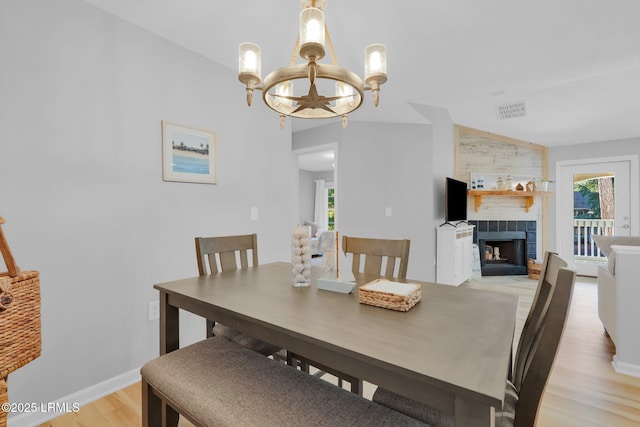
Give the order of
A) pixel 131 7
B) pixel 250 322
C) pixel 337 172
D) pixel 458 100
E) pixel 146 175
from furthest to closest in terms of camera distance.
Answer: pixel 337 172 → pixel 458 100 → pixel 146 175 → pixel 131 7 → pixel 250 322

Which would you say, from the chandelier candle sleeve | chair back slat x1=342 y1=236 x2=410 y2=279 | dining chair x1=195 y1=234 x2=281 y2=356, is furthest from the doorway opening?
the chandelier candle sleeve

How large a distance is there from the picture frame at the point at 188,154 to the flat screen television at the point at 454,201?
3066mm

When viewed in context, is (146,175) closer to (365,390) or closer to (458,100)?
(365,390)

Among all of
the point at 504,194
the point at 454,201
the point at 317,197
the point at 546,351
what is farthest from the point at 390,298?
the point at 317,197

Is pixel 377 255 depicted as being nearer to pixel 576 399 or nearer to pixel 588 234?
pixel 576 399

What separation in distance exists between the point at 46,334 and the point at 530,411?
7.15 ft

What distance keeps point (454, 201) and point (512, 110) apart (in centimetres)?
131

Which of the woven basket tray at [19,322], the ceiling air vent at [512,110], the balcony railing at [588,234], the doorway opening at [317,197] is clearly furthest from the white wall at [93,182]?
the doorway opening at [317,197]

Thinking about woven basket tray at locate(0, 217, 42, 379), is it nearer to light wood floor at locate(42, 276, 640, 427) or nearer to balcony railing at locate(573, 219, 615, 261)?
light wood floor at locate(42, 276, 640, 427)

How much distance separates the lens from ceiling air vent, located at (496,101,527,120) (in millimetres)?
3701

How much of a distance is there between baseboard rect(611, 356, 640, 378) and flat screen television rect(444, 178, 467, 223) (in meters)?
2.28

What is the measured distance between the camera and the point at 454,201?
168 inches

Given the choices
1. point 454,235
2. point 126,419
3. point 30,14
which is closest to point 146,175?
point 30,14

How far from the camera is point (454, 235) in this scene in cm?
396
